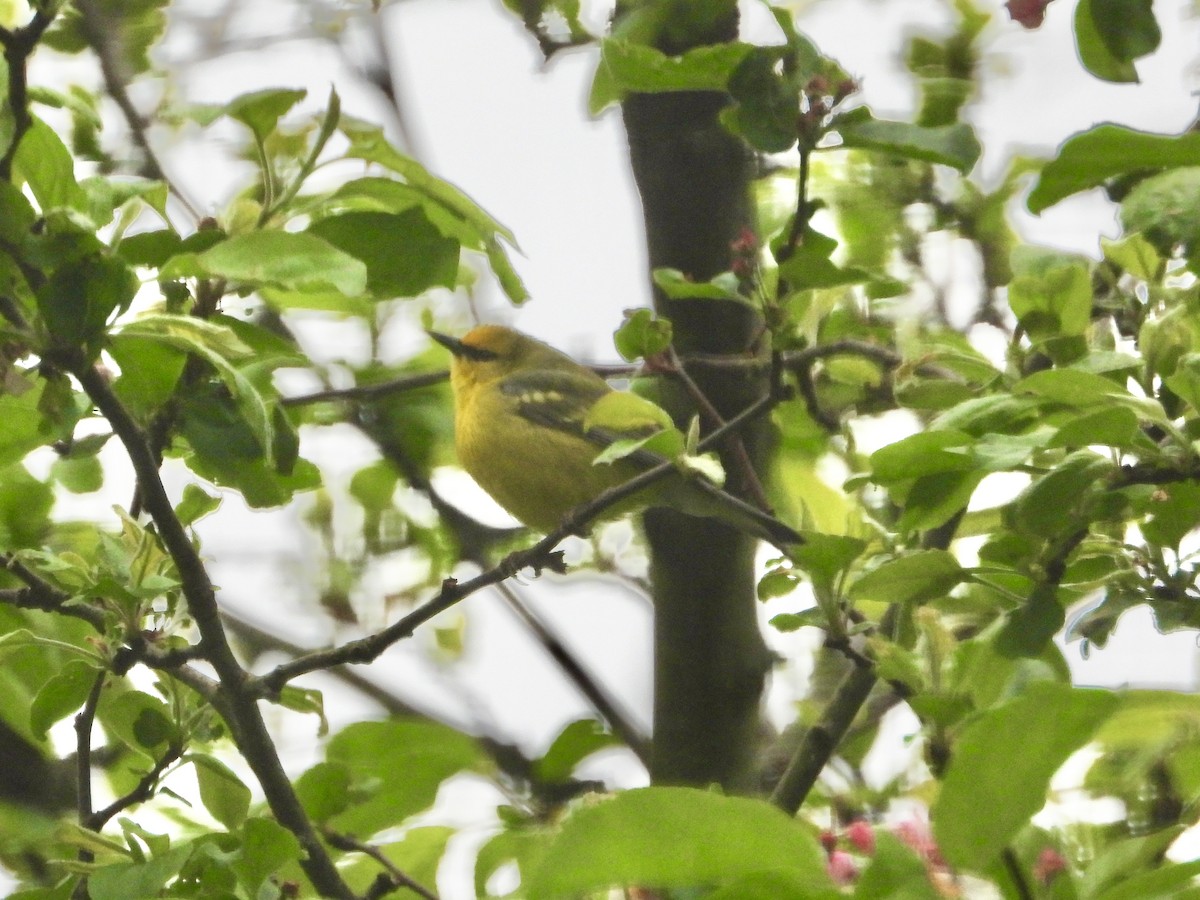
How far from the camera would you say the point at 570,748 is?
257 cm

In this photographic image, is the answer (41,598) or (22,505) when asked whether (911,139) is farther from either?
(22,505)

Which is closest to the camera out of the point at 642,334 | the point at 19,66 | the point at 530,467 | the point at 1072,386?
the point at 1072,386

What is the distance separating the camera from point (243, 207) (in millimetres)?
1830

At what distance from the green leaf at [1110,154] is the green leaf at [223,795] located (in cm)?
127

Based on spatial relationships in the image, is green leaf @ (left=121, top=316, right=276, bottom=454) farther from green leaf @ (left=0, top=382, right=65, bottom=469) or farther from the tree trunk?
the tree trunk

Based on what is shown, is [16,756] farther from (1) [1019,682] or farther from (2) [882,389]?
(1) [1019,682]

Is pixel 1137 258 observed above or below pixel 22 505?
above

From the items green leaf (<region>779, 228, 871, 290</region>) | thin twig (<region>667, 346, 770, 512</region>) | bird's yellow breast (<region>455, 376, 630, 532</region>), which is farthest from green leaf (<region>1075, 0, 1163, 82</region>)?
bird's yellow breast (<region>455, 376, 630, 532</region>)

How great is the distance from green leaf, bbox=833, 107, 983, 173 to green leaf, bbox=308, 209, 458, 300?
589 millimetres

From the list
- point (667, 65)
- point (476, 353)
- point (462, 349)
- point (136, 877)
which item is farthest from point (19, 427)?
point (476, 353)

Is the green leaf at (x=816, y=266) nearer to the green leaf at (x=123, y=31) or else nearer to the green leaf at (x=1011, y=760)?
the green leaf at (x=1011, y=760)

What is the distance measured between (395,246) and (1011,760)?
119 centimetres

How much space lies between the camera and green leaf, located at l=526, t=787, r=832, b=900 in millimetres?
953

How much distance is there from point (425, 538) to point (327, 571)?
284 mm
